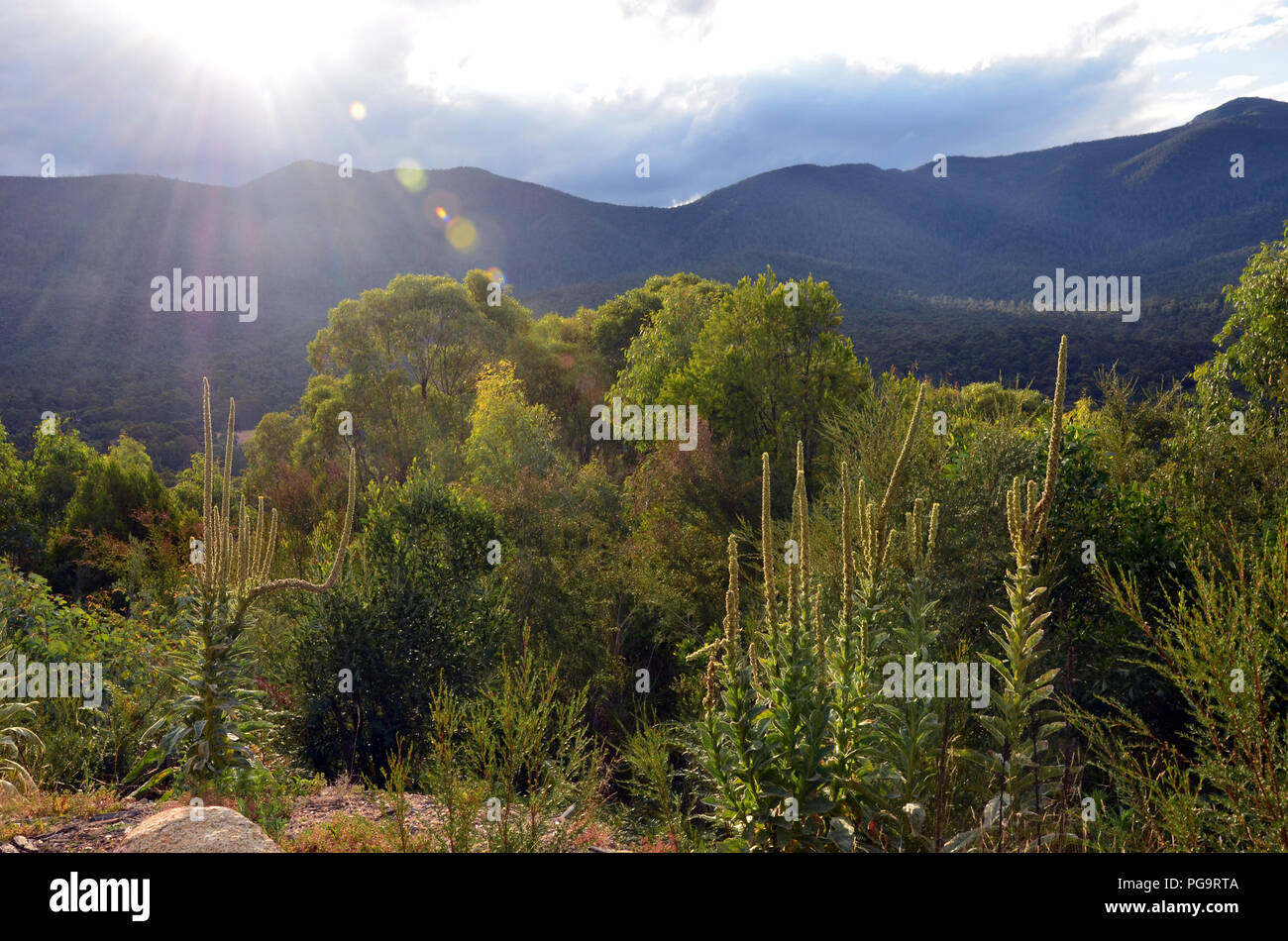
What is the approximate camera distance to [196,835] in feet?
16.3

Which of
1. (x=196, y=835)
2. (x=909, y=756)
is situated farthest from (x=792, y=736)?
(x=196, y=835)

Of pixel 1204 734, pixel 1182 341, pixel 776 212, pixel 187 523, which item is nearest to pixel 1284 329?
pixel 1204 734

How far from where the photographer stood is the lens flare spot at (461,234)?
470ft

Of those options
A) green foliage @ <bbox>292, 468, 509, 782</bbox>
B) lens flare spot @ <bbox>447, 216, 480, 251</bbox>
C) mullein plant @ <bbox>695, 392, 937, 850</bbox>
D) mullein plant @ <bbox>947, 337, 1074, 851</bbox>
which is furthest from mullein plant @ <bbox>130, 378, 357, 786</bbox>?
lens flare spot @ <bbox>447, 216, 480, 251</bbox>

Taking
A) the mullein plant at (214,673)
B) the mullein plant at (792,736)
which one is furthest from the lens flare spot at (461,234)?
the mullein plant at (792,736)

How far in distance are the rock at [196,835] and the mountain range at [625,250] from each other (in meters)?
57.6

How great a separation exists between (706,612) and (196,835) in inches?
638

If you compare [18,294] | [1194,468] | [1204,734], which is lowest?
[1204,734]

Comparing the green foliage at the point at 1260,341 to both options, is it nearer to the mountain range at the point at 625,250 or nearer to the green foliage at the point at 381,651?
the green foliage at the point at 381,651

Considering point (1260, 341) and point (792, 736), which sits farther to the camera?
point (1260, 341)

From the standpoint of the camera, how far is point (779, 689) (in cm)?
387

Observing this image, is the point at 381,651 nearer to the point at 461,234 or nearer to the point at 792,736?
the point at 792,736

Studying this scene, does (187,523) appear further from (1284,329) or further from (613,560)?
(1284,329)

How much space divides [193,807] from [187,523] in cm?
2818
